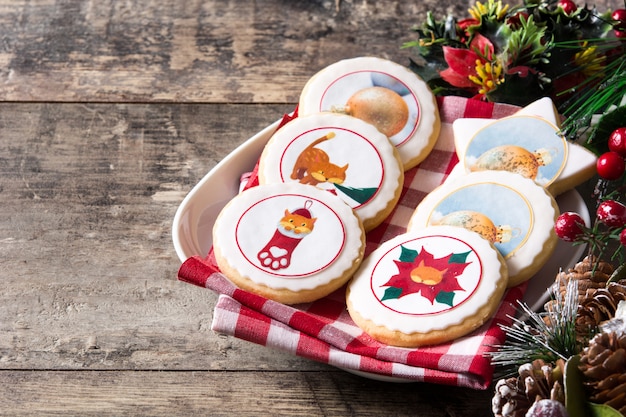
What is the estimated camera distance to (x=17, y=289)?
101 cm

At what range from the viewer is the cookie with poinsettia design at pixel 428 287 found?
0.84m

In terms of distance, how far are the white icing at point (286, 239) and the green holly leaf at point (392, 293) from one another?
0.17 ft

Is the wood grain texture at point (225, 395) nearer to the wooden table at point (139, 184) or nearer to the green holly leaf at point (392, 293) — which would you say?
the wooden table at point (139, 184)

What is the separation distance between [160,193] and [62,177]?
13 centimetres

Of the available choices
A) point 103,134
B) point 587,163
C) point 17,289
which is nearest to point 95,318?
point 17,289

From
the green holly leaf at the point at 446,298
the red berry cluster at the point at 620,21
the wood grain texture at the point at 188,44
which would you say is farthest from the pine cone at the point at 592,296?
the wood grain texture at the point at 188,44

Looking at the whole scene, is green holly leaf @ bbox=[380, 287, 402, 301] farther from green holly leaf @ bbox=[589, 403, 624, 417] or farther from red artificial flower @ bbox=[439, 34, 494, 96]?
red artificial flower @ bbox=[439, 34, 494, 96]

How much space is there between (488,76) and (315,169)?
26 centimetres

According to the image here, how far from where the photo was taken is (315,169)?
985 mm

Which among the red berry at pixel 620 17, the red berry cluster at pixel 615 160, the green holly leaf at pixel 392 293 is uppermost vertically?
the red berry at pixel 620 17

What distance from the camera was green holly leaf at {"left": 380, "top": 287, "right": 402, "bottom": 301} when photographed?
0.86 metres

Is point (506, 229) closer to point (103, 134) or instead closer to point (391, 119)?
point (391, 119)

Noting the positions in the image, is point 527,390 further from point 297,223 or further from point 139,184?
point 139,184

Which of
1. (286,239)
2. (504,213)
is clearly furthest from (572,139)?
(286,239)
